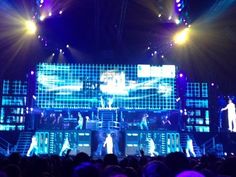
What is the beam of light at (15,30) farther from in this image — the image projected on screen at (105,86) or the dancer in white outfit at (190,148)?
the dancer in white outfit at (190,148)

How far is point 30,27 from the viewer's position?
20000 millimetres

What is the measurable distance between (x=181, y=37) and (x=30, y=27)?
899cm

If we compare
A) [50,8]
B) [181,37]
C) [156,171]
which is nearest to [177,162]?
[156,171]

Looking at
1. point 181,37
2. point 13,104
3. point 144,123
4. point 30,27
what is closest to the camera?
point 30,27

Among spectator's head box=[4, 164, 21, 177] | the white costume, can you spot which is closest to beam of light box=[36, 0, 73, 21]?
the white costume

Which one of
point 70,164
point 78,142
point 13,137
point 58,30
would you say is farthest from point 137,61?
point 70,164

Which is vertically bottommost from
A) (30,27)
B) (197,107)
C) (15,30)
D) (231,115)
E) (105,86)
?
(231,115)

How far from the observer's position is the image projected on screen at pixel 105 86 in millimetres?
22906

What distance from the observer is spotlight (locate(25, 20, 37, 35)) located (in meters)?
19.5

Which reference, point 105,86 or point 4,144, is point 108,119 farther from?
point 4,144

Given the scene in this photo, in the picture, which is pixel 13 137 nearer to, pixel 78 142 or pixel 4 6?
pixel 78 142

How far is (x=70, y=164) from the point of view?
5.25 meters

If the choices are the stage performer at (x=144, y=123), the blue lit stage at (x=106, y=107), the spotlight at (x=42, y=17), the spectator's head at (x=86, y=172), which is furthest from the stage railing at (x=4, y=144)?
the spectator's head at (x=86, y=172)

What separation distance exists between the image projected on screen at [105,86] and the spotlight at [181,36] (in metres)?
1.67
